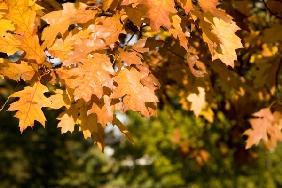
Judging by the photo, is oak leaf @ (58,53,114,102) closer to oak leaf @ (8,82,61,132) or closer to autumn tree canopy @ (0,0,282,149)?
autumn tree canopy @ (0,0,282,149)

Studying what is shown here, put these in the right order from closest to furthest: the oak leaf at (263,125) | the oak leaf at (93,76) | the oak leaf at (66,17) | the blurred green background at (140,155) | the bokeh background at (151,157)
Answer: the oak leaf at (93,76) → the oak leaf at (66,17) → the oak leaf at (263,125) → the bokeh background at (151,157) → the blurred green background at (140,155)

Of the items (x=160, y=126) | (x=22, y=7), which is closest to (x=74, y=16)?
(x=22, y=7)

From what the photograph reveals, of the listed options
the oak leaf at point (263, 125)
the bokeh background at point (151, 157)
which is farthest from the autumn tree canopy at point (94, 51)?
the bokeh background at point (151, 157)

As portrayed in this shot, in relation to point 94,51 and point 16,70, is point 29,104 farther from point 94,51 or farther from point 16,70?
point 94,51

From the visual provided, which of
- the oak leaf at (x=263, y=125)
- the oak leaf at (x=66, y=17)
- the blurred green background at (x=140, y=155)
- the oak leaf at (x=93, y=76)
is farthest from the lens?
the blurred green background at (x=140, y=155)

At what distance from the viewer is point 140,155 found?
9906 millimetres

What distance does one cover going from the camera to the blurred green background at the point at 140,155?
291 inches

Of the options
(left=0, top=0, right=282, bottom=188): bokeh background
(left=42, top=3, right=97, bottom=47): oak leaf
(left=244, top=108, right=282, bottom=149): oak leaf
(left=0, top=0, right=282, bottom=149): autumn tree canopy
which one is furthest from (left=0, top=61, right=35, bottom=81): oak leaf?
(left=0, top=0, right=282, bottom=188): bokeh background

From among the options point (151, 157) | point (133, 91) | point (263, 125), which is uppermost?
point (133, 91)

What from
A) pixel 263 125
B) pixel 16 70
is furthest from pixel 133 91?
pixel 263 125

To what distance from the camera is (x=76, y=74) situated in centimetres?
195

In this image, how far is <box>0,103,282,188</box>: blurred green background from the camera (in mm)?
7402

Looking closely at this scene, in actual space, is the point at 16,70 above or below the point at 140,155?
above

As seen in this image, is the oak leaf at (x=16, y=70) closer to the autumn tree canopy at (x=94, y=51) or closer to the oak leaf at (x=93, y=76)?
the autumn tree canopy at (x=94, y=51)
